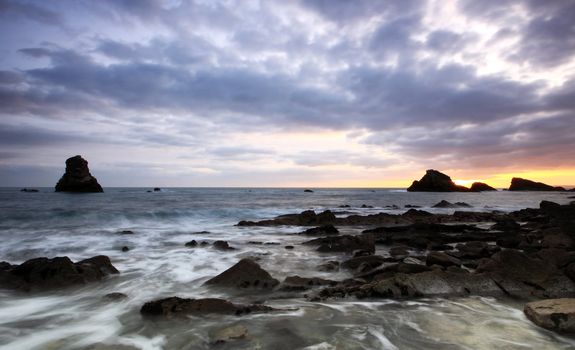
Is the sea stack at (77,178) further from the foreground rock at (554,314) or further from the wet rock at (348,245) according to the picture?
the foreground rock at (554,314)

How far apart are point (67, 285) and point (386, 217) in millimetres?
19214

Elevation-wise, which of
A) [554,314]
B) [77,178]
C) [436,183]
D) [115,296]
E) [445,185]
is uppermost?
[436,183]

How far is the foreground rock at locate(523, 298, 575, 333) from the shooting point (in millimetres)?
4795

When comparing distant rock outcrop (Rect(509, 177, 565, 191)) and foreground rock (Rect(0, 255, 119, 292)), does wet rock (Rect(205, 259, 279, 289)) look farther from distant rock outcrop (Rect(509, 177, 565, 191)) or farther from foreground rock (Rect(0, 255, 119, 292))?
distant rock outcrop (Rect(509, 177, 565, 191))

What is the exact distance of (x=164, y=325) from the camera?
17.5 feet

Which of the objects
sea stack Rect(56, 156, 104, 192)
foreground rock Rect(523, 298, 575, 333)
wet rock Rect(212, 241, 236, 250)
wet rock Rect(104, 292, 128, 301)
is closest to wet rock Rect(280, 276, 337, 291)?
wet rock Rect(104, 292, 128, 301)

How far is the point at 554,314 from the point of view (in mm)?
4941

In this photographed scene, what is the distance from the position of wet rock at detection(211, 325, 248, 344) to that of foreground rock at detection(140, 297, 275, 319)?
2.78 feet

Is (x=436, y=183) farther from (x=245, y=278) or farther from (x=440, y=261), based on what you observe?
(x=245, y=278)

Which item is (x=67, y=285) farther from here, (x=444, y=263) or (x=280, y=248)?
(x=444, y=263)

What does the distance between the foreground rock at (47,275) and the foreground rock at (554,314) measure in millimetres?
8758

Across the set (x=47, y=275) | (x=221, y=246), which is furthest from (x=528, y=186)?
(x=47, y=275)

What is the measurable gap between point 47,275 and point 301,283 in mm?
5715

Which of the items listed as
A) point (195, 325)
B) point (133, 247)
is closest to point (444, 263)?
point (195, 325)
